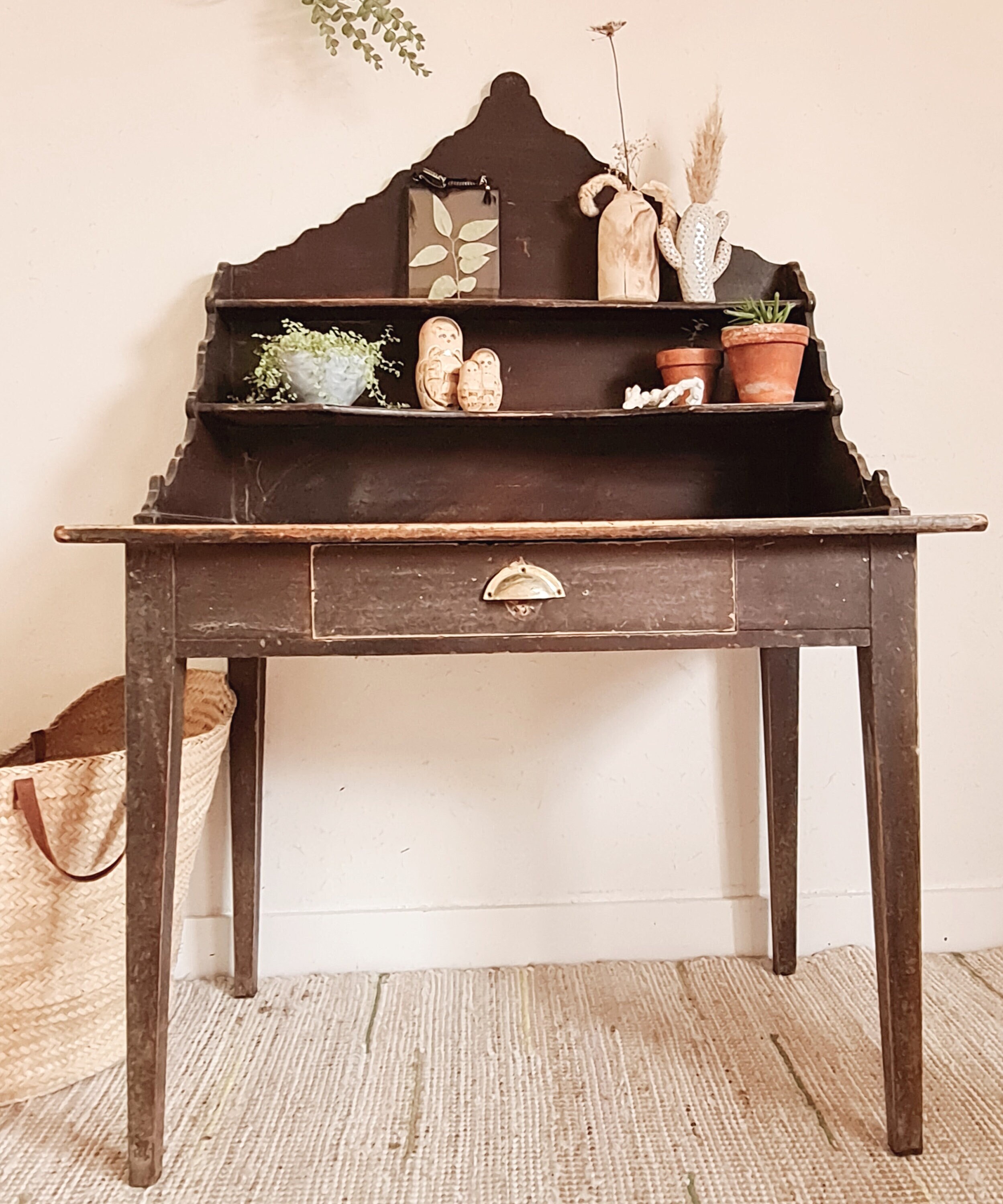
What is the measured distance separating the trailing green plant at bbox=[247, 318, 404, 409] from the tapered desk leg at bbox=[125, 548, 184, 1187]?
466 mm

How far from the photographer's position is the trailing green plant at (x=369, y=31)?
154cm

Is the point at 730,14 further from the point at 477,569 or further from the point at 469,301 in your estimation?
the point at 477,569

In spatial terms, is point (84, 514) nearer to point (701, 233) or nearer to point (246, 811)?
point (246, 811)

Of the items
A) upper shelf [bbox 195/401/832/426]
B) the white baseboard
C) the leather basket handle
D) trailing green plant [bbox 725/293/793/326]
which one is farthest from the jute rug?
trailing green plant [bbox 725/293/793/326]

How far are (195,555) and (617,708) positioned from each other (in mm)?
881

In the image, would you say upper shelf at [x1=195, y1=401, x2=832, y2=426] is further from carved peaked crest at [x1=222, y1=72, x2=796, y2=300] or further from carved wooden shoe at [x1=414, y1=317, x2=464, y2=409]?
→ carved peaked crest at [x1=222, y1=72, x2=796, y2=300]

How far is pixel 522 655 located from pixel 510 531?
0.67 m

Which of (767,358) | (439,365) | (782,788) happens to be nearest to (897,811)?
(782,788)

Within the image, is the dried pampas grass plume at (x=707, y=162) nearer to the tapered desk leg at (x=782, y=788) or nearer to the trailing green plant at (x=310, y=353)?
the trailing green plant at (x=310, y=353)

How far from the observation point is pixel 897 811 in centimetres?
117

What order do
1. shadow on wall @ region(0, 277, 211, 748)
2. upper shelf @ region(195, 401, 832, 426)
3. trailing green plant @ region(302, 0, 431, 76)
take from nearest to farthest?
upper shelf @ region(195, 401, 832, 426) → trailing green plant @ region(302, 0, 431, 76) → shadow on wall @ region(0, 277, 211, 748)

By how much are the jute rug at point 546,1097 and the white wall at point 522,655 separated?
0.15 metres

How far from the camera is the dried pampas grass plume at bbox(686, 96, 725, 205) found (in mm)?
1556

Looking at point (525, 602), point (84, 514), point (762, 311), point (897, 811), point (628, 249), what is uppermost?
point (628, 249)
